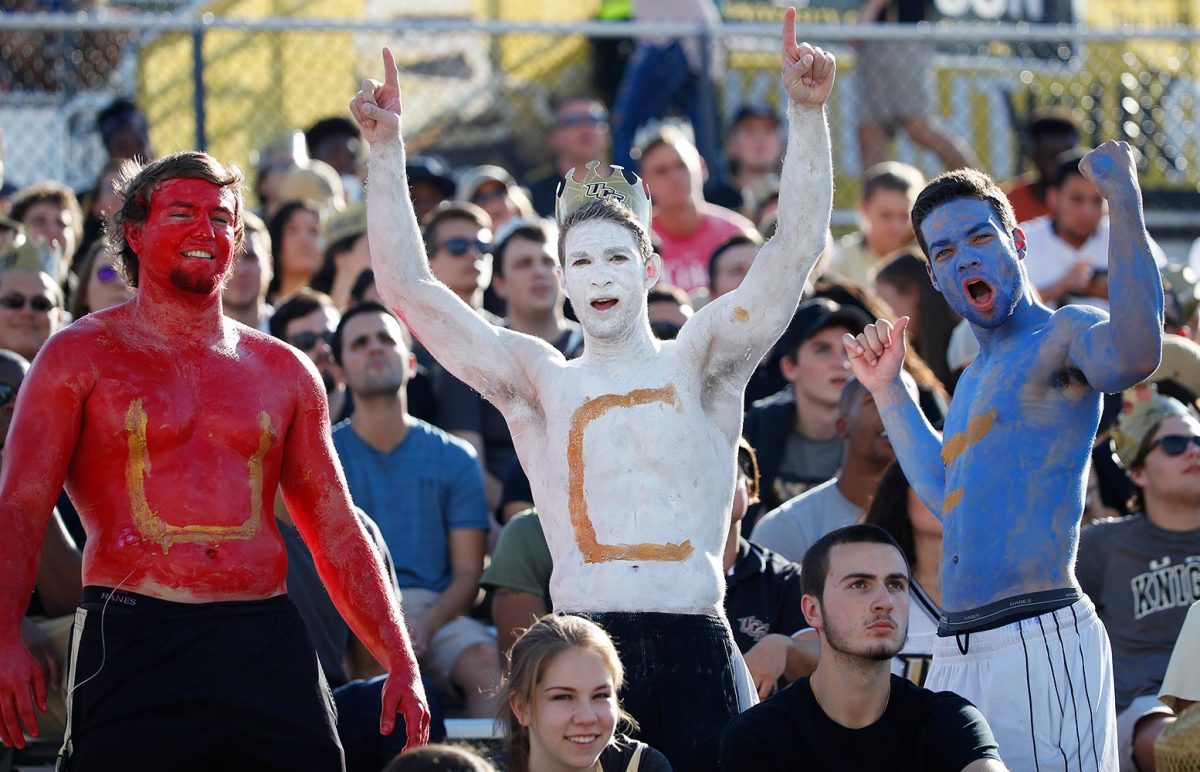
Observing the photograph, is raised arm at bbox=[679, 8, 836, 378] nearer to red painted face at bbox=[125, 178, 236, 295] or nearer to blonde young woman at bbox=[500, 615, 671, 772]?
blonde young woman at bbox=[500, 615, 671, 772]

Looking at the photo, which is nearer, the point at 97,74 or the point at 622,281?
the point at 622,281

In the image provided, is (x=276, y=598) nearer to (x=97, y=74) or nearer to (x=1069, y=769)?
(x=1069, y=769)

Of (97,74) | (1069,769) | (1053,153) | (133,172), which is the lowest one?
(1069,769)

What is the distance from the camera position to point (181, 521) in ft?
14.1

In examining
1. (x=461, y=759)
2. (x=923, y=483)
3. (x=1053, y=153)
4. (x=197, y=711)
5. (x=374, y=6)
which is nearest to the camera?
(x=461, y=759)

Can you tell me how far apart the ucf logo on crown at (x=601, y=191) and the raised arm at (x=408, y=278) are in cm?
46

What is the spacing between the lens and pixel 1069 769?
4617 mm

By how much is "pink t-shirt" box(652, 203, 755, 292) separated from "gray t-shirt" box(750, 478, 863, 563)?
2574 mm

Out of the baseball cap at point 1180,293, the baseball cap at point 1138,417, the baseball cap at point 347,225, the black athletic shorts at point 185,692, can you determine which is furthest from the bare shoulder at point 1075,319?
the baseball cap at point 347,225

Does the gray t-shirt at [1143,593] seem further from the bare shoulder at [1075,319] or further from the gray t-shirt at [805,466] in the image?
the bare shoulder at [1075,319]

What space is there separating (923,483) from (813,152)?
0.97 metres

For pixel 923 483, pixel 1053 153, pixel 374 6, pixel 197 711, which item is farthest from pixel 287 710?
pixel 374 6

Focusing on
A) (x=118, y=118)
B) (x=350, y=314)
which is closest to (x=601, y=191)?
(x=350, y=314)

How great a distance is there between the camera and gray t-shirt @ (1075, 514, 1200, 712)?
6.21 m
